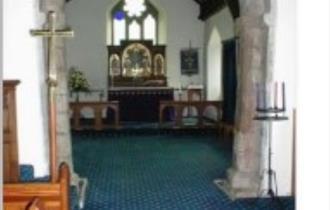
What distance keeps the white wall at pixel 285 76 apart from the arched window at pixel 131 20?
1024 centimetres

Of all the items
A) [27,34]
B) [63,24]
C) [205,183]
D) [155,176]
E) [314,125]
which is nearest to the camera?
[314,125]

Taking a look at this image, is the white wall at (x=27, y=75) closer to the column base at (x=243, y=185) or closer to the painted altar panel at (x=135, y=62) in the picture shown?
the column base at (x=243, y=185)

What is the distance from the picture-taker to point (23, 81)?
6.17 meters

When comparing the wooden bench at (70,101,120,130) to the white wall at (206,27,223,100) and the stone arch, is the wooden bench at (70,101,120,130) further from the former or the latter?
the stone arch

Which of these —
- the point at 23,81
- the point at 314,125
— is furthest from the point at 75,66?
the point at 314,125

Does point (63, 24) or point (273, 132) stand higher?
point (63, 24)

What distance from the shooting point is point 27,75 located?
20.3 feet

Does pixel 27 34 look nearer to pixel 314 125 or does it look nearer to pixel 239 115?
pixel 239 115

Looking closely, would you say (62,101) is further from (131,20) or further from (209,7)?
(131,20)

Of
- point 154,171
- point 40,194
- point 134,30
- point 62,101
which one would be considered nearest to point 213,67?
point 134,30

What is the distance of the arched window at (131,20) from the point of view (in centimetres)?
1619

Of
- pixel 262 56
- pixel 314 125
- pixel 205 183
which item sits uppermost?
pixel 262 56

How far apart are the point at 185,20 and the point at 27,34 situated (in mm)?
10509

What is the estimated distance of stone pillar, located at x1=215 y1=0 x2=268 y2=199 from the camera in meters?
6.30
